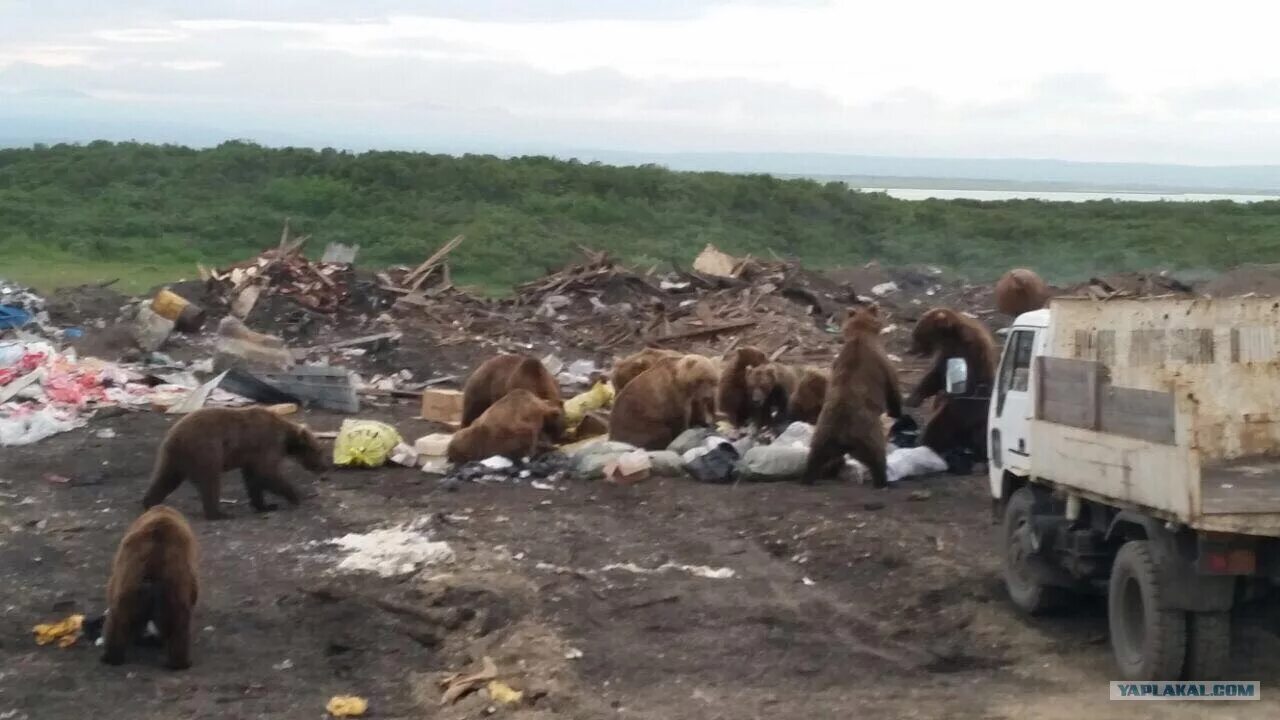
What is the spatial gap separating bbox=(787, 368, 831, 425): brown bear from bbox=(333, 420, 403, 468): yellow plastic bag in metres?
3.91

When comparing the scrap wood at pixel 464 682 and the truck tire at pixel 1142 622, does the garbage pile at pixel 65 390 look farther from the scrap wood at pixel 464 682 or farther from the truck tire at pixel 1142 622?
the truck tire at pixel 1142 622

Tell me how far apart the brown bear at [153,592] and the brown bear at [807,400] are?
25.4ft

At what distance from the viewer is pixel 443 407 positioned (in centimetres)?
1706

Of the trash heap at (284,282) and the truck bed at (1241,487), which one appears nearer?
the truck bed at (1241,487)

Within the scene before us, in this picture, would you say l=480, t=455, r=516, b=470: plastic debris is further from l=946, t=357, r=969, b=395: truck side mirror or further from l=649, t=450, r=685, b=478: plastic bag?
l=946, t=357, r=969, b=395: truck side mirror

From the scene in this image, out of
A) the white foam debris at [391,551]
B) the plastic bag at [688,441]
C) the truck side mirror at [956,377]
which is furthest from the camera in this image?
the plastic bag at [688,441]

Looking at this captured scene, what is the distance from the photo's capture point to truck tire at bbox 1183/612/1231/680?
7.56m

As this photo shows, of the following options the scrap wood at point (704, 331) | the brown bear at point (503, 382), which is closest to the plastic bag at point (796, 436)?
the brown bear at point (503, 382)

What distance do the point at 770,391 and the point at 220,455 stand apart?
5357mm

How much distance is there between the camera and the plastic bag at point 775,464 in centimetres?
1381

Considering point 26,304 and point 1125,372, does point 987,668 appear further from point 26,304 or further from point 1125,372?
point 26,304

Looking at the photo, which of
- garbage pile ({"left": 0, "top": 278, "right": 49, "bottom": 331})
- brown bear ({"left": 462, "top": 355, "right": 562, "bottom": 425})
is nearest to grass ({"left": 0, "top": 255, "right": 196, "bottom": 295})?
garbage pile ({"left": 0, "top": 278, "right": 49, "bottom": 331})

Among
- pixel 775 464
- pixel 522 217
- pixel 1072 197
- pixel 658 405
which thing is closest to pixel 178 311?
pixel 658 405

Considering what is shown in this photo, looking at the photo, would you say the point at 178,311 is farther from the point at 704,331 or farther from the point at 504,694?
the point at 504,694
